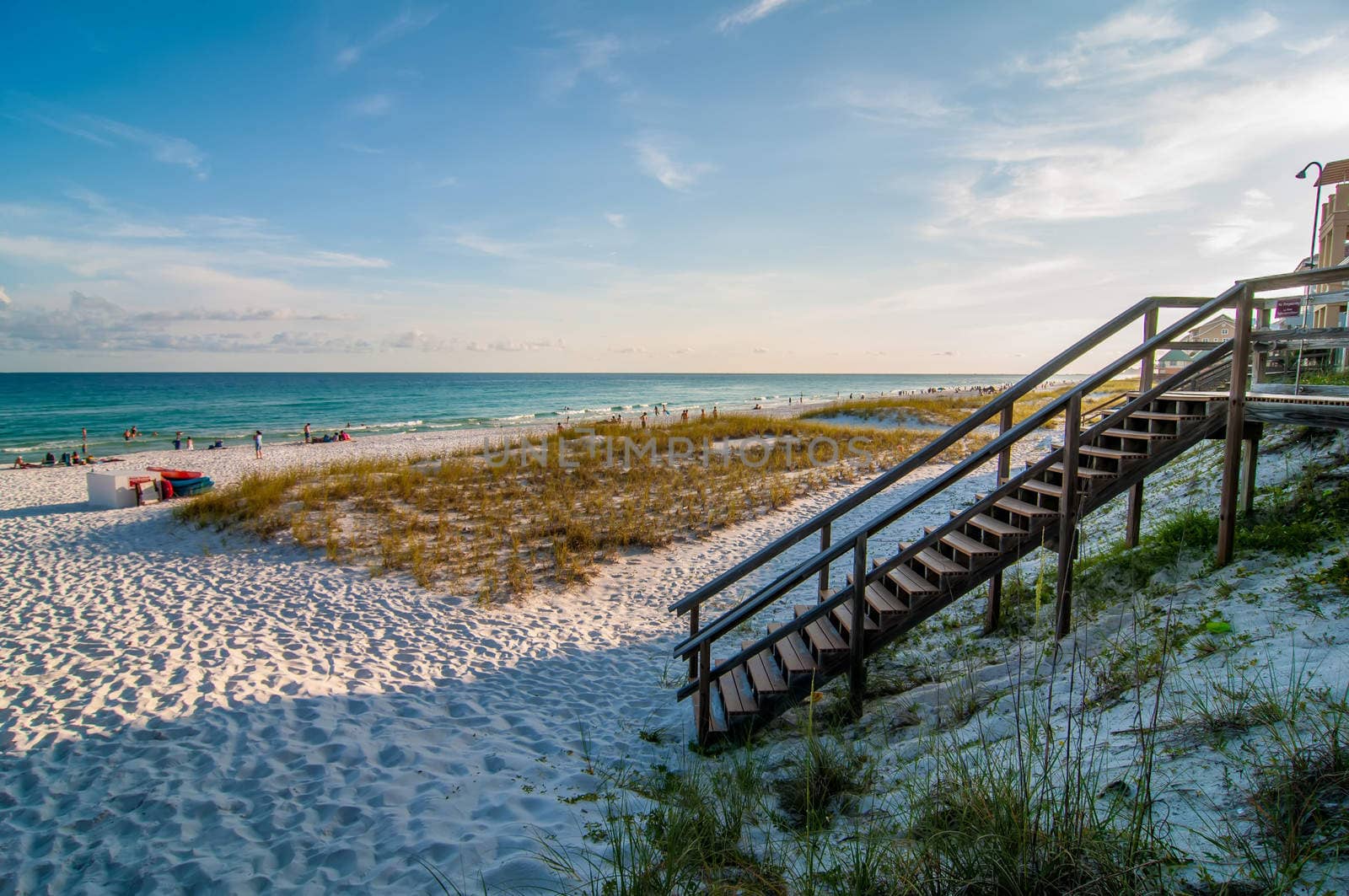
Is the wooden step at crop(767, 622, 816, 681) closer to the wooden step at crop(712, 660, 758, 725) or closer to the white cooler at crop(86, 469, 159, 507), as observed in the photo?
the wooden step at crop(712, 660, 758, 725)

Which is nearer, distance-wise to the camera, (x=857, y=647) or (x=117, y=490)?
(x=857, y=647)

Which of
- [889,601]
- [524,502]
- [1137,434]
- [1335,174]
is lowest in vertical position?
[524,502]

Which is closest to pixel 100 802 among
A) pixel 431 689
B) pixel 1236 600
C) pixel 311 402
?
pixel 431 689

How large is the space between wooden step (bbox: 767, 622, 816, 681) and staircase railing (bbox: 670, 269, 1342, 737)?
0.19 metres

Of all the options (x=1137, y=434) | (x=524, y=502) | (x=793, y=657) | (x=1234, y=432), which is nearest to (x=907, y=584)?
(x=793, y=657)

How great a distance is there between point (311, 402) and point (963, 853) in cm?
7120

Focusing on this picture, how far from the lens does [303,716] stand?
5480 millimetres

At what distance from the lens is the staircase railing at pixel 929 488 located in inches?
194

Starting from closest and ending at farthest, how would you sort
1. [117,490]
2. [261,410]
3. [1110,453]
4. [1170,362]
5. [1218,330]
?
[1110,453] → [117,490] → [1218,330] → [1170,362] → [261,410]

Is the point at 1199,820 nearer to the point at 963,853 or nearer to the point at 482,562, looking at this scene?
the point at 963,853

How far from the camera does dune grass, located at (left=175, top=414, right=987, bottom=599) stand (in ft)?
33.6

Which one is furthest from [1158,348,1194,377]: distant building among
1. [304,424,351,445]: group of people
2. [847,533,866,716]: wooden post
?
[304,424,351,445]: group of people

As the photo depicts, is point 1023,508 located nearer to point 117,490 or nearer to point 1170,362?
point 1170,362

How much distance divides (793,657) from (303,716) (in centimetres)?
431
